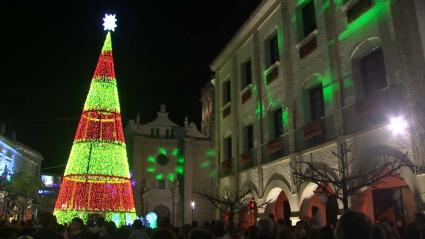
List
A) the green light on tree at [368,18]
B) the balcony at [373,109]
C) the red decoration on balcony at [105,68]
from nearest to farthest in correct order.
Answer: the balcony at [373,109], the green light on tree at [368,18], the red decoration on balcony at [105,68]

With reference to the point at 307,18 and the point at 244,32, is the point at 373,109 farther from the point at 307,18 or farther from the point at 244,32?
the point at 244,32

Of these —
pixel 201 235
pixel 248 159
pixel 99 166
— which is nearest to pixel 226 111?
pixel 248 159

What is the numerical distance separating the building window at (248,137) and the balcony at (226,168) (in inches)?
77.8

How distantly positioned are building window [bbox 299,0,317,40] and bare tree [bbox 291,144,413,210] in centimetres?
546

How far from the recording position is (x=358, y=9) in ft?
46.3

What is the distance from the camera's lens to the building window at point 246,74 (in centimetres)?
2298

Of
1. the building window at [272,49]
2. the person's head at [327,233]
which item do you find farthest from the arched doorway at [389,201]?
the building window at [272,49]

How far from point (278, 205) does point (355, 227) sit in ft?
57.3

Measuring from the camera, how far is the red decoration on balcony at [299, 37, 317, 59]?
1677 centimetres

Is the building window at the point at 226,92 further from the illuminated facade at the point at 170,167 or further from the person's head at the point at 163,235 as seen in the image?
the illuminated facade at the point at 170,167

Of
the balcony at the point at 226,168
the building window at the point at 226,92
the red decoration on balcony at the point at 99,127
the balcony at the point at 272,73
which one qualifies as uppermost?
the building window at the point at 226,92

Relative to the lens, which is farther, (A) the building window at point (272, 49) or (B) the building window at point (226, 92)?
(B) the building window at point (226, 92)

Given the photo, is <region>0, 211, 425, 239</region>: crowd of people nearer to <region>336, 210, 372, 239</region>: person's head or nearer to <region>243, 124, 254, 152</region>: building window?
<region>336, 210, 372, 239</region>: person's head

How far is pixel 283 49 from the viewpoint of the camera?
18922mm
